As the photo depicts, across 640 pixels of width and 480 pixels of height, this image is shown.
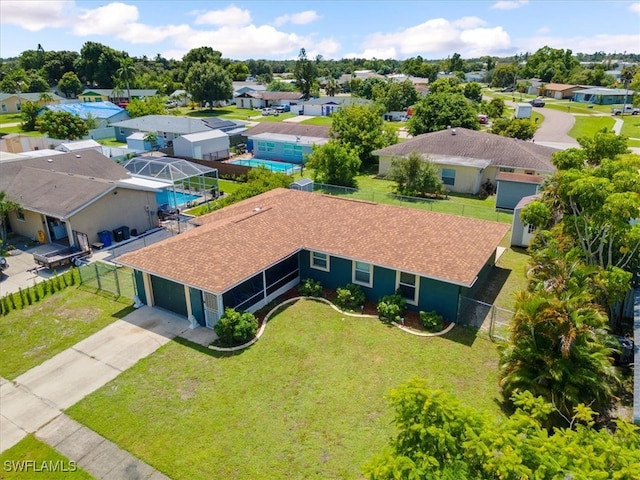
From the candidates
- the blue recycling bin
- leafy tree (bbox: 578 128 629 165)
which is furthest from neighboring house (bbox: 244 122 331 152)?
leafy tree (bbox: 578 128 629 165)

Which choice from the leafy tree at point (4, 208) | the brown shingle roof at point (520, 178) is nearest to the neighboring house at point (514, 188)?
the brown shingle roof at point (520, 178)

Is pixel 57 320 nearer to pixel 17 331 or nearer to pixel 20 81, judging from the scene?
pixel 17 331

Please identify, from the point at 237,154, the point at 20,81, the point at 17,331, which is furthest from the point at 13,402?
the point at 20,81

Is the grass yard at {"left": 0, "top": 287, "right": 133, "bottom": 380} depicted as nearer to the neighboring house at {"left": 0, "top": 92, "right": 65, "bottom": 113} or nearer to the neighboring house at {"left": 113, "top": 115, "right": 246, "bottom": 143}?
the neighboring house at {"left": 113, "top": 115, "right": 246, "bottom": 143}

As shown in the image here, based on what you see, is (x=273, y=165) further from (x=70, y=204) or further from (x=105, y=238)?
(x=70, y=204)

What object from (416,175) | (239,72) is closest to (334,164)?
(416,175)

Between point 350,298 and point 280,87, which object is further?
point 280,87
